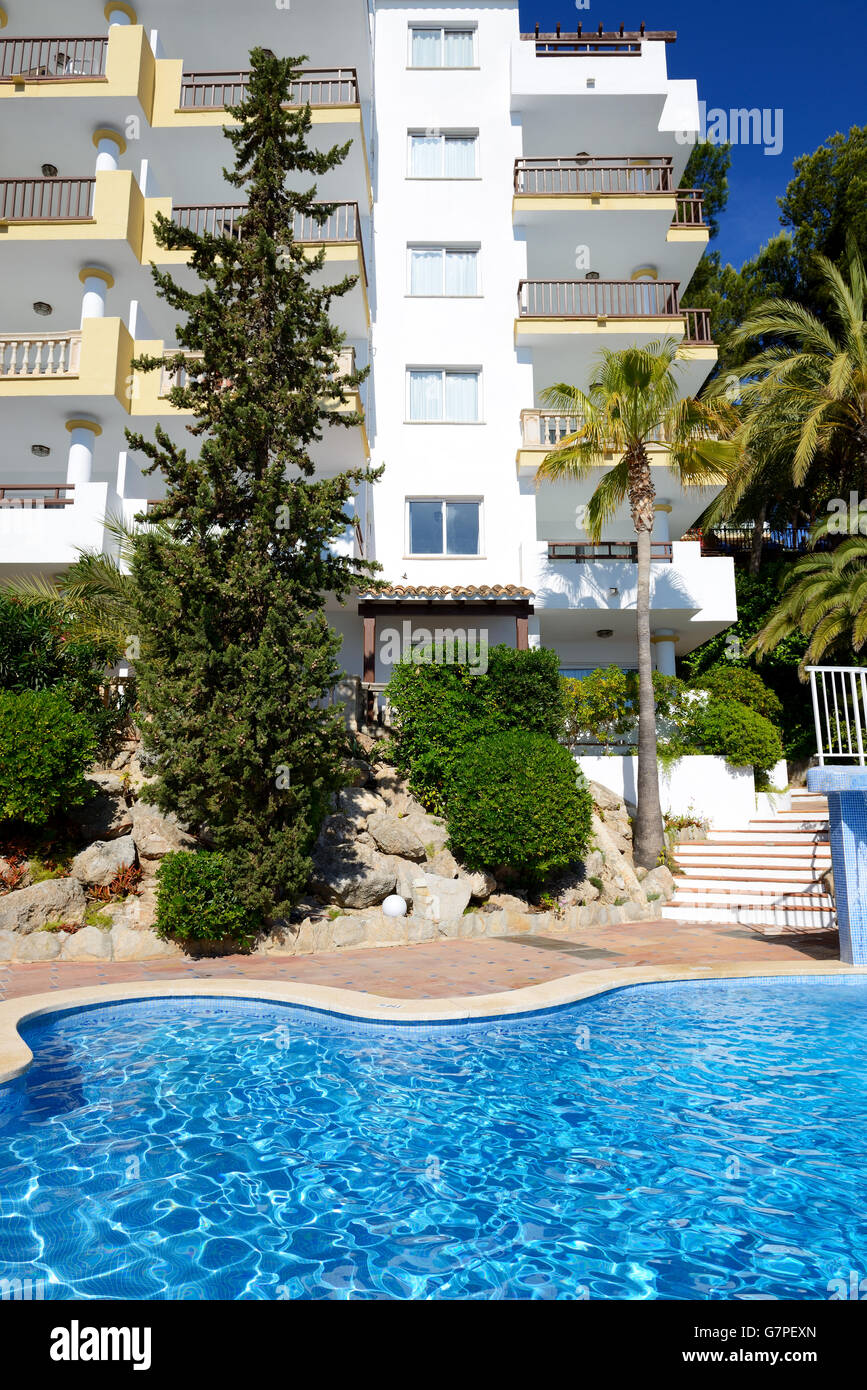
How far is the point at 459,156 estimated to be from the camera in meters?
22.6

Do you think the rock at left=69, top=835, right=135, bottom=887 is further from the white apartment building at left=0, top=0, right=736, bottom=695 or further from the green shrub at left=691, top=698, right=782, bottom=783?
the green shrub at left=691, top=698, right=782, bottom=783

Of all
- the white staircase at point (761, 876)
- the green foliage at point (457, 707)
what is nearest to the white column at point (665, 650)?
the white staircase at point (761, 876)

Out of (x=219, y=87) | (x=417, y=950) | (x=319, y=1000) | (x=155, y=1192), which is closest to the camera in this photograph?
(x=155, y=1192)

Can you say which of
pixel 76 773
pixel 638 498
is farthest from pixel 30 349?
pixel 638 498

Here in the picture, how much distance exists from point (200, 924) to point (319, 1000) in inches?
120

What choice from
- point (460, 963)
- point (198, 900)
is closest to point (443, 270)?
point (198, 900)

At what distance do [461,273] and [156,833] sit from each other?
18.2m

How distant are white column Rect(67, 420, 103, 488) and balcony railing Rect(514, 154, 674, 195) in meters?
13.2

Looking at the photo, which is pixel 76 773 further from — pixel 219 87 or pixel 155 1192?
pixel 219 87

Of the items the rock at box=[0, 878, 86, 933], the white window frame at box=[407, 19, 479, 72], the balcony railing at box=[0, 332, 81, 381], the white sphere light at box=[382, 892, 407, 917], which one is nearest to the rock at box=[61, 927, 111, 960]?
the rock at box=[0, 878, 86, 933]

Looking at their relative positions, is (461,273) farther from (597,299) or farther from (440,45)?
(440,45)

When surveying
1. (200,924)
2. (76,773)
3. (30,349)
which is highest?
(30,349)

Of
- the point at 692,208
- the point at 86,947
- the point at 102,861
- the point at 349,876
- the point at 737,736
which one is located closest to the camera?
the point at 86,947

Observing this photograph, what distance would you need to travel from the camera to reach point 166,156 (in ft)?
67.9
